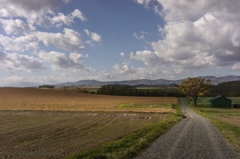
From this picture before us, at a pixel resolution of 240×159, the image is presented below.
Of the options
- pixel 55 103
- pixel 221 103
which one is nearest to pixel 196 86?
pixel 221 103

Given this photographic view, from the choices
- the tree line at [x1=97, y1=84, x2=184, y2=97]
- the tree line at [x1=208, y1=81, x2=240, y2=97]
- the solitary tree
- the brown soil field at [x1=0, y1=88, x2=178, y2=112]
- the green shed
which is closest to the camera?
the brown soil field at [x1=0, y1=88, x2=178, y2=112]

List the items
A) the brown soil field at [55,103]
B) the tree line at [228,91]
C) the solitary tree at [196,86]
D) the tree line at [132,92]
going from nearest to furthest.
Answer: the brown soil field at [55,103], the solitary tree at [196,86], the tree line at [132,92], the tree line at [228,91]

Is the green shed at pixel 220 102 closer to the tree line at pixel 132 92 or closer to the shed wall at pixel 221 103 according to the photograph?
the shed wall at pixel 221 103

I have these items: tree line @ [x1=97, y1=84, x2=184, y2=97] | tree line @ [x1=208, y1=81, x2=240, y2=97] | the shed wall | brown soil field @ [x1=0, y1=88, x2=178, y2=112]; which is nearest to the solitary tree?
brown soil field @ [x1=0, y1=88, x2=178, y2=112]

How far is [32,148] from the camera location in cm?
1516

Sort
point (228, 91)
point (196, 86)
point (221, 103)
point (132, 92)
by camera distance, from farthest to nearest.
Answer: point (228, 91) → point (132, 92) → point (221, 103) → point (196, 86)

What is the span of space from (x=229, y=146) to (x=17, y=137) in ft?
51.9

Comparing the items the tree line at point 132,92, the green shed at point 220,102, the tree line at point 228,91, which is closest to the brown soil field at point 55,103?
the green shed at point 220,102

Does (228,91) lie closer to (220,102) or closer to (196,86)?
(220,102)

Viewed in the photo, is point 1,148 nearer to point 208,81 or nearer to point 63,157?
point 63,157

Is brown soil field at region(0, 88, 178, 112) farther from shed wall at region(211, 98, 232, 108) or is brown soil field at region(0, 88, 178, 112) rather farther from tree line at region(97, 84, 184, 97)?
tree line at region(97, 84, 184, 97)

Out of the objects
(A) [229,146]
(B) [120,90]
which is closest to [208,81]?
(B) [120,90]

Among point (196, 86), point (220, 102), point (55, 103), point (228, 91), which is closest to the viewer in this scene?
point (55, 103)

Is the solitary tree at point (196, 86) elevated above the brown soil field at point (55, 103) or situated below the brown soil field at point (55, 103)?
above
